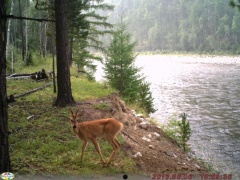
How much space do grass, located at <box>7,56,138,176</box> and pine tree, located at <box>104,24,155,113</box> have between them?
24.2 feet

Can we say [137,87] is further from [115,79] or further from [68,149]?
[68,149]

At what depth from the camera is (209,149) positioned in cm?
1140

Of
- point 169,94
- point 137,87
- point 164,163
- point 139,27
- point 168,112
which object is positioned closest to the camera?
point 164,163

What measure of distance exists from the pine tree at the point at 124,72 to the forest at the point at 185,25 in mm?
63931

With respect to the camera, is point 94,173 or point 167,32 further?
point 167,32

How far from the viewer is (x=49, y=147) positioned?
6.45 meters

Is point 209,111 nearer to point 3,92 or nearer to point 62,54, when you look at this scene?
point 62,54

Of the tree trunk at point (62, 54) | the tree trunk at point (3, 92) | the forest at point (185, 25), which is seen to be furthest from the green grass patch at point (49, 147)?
the forest at point (185, 25)

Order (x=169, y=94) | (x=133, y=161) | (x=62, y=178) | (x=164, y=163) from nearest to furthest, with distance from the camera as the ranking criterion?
1. (x=62, y=178)
2. (x=133, y=161)
3. (x=164, y=163)
4. (x=169, y=94)

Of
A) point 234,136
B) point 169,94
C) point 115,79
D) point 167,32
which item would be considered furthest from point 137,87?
point 167,32

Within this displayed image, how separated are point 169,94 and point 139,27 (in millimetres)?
113913

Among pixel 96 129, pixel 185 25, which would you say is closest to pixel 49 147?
pixel 96 129

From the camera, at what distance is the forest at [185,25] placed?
294ft

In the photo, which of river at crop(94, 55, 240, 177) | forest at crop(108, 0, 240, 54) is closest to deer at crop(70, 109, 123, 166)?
river at crop(94, 55, 240, 177)
